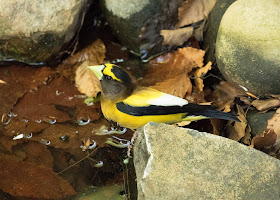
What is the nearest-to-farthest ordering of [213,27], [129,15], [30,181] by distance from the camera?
[30,181]
[213,27]
[129,15]

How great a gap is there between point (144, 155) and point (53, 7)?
8.47 feet

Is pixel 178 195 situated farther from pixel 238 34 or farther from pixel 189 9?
pixel 189 9

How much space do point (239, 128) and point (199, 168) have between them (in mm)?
1205

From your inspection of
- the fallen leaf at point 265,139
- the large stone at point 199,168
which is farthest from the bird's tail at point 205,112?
the large stone at point 199,168

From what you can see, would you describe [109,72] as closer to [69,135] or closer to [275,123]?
[69,135]

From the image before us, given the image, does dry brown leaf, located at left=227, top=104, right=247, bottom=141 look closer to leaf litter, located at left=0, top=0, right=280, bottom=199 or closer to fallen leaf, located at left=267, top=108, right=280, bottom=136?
leaf litter, located at left=0, top=0, right=280, bottom=199

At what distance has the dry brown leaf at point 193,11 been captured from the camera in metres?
4.77

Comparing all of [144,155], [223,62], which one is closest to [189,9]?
[223,62]

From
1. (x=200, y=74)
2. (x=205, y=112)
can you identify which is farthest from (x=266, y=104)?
(x=200, y=74)

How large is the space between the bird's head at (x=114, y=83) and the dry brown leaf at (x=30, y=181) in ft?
2.83

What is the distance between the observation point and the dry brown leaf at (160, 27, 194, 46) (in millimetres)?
4840

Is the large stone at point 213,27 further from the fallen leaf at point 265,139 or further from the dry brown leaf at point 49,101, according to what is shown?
the dry brown leaf at point 49,101

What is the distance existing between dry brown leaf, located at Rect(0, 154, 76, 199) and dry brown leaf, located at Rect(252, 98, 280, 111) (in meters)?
1.90

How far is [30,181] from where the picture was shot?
317cm
